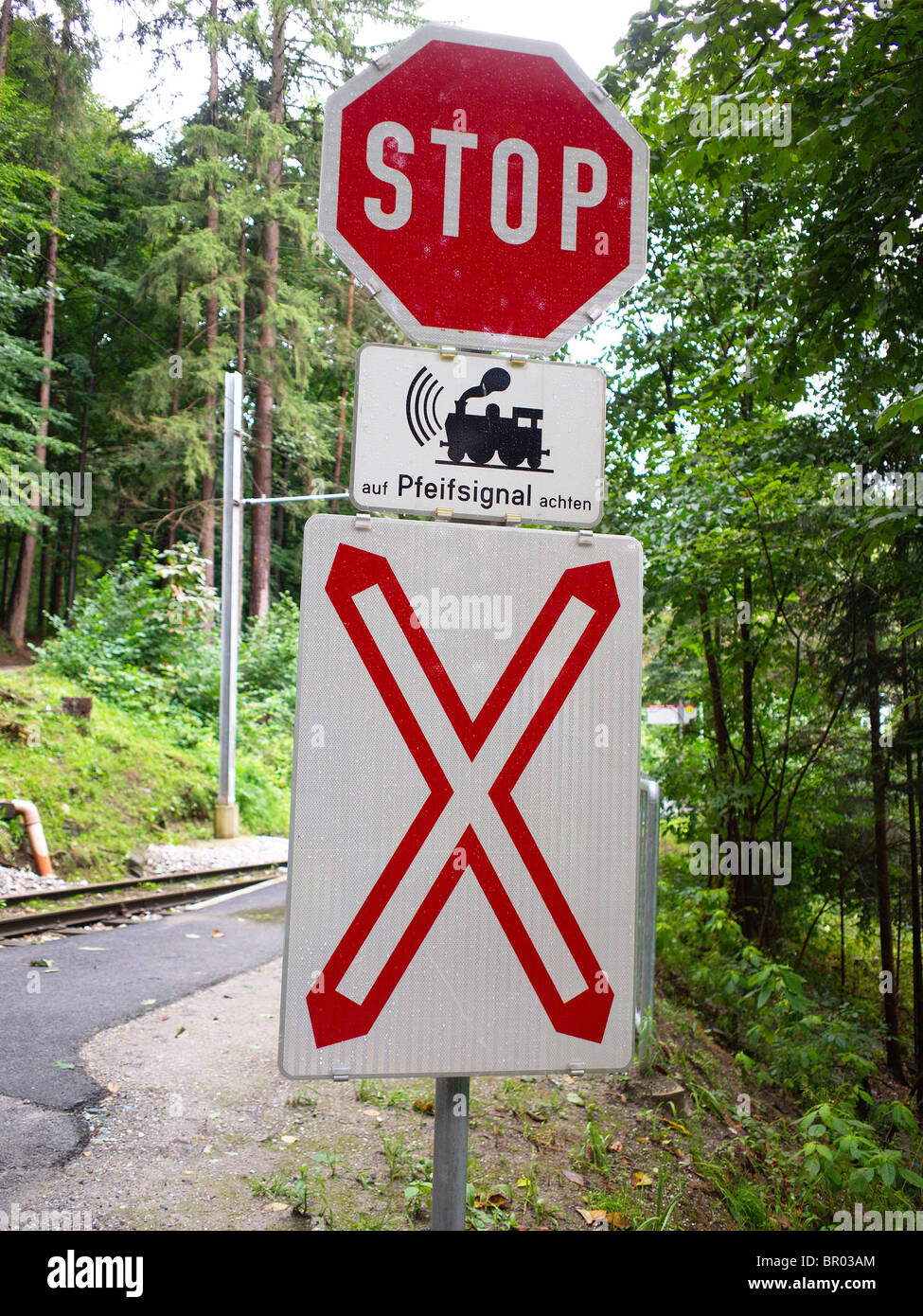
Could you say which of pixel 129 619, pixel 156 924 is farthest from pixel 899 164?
pixel 129 619

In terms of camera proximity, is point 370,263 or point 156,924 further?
point 156,924

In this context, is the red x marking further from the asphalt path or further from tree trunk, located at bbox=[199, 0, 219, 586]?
tree trunk, located at bbox=[199, 0, 219, 586]

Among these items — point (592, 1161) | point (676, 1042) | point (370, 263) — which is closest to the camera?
point (370, 263)

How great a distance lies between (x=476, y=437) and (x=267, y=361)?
25.8 metres

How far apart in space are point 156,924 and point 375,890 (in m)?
8.64

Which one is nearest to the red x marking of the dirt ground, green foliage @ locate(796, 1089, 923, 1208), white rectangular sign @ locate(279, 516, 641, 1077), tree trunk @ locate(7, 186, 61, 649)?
white rectangular sign @ locate(279, 516, 641, 1077)

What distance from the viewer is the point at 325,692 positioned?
53.3 inches

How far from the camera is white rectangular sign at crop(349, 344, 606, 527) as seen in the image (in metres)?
1.48

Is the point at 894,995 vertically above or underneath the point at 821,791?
underneath

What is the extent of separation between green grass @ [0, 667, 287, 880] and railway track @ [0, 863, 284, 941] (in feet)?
2.29

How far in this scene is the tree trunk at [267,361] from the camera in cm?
2469

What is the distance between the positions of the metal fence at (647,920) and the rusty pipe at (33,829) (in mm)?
7842

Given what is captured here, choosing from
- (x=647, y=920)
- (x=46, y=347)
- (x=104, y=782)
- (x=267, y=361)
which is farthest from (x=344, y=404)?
(x=647, y=920)

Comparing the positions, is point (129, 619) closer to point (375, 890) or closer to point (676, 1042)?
point (676, 1042)
